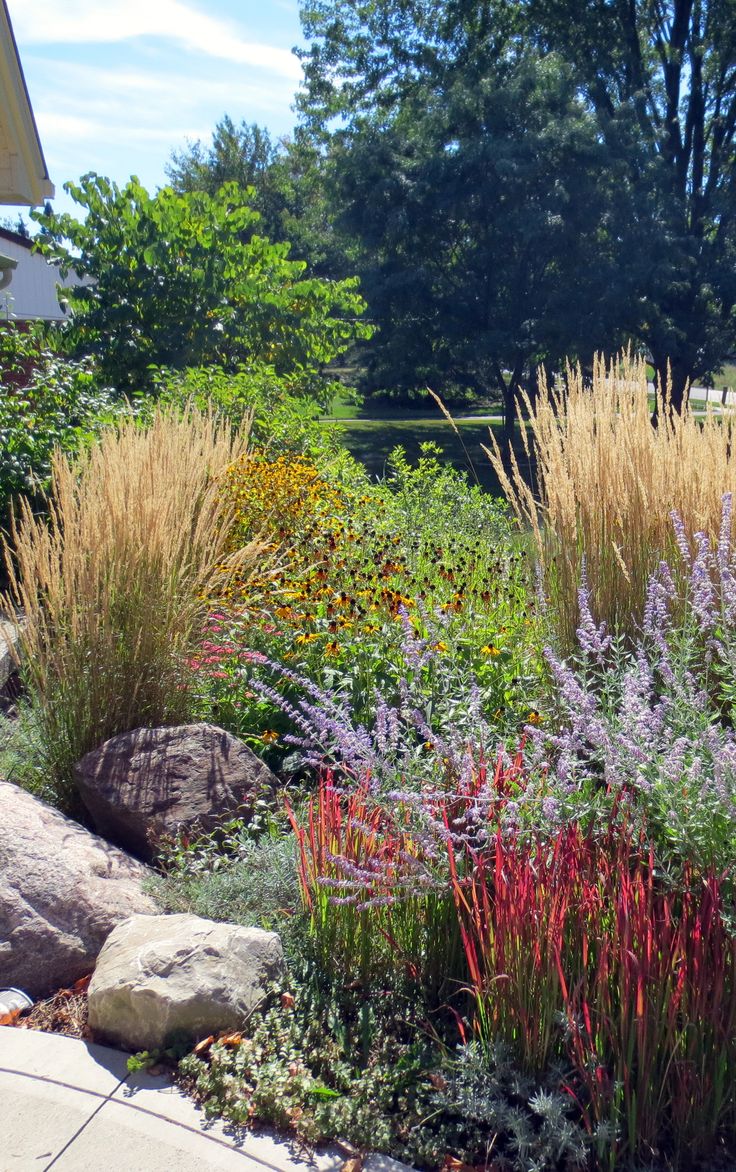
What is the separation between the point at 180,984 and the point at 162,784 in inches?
54.9

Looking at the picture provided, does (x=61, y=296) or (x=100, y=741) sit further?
(x=61, y=296)

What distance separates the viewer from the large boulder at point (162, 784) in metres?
4.27

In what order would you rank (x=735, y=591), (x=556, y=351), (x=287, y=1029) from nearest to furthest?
(x=287, y=1029), (x=735, y=591), (x=556, y=351)

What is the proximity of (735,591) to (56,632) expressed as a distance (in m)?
2.86

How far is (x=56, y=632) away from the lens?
4.61 metres

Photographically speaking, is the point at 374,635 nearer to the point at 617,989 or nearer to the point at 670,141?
the point at 617,989

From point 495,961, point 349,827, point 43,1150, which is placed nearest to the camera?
point 43,1150

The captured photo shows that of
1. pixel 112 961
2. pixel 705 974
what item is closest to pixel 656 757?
pixel 705 974

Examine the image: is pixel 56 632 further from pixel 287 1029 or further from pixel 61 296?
pixel 61 296

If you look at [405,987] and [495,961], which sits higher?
[495,961]

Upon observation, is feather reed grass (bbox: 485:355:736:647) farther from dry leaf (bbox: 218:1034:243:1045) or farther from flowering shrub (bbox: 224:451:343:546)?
dry leaf (bbox: 218:1034:243:1045)

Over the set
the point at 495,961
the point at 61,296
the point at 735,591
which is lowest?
the point at 495,961

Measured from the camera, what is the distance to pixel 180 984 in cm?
303

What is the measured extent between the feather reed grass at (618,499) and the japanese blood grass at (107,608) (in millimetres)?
1601
